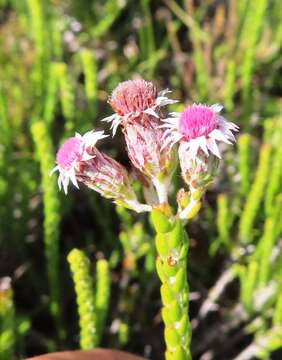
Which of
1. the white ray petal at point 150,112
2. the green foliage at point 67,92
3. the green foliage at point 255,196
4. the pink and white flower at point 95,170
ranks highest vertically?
the green foliage at point 67,92

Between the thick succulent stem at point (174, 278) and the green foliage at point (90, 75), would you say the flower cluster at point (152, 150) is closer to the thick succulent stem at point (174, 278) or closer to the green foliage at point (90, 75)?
the thick succulent stem at point (174, 278)

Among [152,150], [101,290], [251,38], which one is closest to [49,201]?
[101,290]

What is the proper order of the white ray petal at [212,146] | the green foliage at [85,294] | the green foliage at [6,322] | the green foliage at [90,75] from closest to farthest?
the white ray petal at [212,146], the green foliage at [85,294], the green foliage at [6,322], the green foliage at [90,75]

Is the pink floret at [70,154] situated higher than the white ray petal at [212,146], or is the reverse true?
the pink floret at [70,154]

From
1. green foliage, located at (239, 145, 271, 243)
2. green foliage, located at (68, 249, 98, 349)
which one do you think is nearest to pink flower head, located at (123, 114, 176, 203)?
green foliage, located at (68, 249, 98, 349)

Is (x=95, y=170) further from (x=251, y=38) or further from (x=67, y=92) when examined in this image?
(x=251, y=38)

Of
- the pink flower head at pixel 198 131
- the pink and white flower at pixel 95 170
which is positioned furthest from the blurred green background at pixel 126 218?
the pink flower head at pixel 198 131

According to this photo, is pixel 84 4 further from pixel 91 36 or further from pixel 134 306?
pixel 134 306

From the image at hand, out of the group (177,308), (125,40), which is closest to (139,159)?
(177,308)
